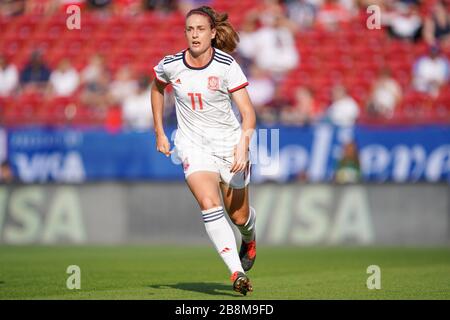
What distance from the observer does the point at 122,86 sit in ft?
62.9

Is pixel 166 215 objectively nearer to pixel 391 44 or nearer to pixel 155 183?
pixel 155 183

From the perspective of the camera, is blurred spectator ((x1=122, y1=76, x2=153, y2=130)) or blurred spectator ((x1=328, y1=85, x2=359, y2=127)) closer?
blurred spectator ((x1=328, y1=85, x2=359, y2=127))

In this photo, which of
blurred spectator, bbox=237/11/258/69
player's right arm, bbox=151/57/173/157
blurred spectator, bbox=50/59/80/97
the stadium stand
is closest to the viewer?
player's right arm, bbox=151/57/173/157

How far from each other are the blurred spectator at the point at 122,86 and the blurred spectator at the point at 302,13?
3968mm

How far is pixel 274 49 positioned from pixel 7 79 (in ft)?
18.9

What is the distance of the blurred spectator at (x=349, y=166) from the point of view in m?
16.7

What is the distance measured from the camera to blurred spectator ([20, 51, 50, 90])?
65.3 ft

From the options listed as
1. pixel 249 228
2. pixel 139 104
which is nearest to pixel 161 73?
pixel 249 228

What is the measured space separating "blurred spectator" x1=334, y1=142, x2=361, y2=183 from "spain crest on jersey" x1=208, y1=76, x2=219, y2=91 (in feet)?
27.3

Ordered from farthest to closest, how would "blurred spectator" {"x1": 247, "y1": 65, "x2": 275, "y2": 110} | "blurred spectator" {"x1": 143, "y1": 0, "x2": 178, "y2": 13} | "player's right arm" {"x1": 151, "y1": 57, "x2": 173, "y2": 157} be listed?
"blurred spectator" {"x1": 143, "y1": 0, "x2": 178, "y2": 13} < "blurred spectator" {"x1": 247, "y1": 65, "x2": 275, "y2": 110} < "player's right arm" {"x1": 151, "y1": 57, "x2": 173, "y2": 157}

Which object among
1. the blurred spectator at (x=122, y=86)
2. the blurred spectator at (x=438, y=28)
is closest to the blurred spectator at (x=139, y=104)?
the blurred spectator at (x=122, y=86)

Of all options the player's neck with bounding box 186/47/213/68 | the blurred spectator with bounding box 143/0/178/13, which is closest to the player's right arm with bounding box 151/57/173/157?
the player's neck with bounding box 186/47/213/68

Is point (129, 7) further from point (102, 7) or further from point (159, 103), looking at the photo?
point (159, 103)

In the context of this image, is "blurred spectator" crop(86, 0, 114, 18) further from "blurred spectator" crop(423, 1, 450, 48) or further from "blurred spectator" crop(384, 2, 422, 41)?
"blurred spectator" crop(423, 1, 450, 48)
